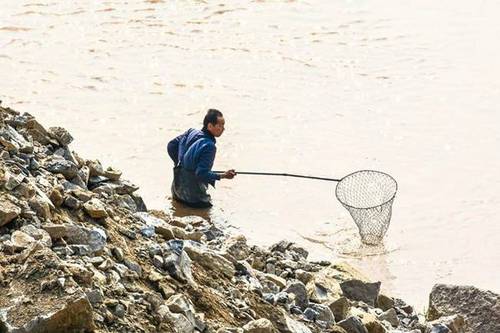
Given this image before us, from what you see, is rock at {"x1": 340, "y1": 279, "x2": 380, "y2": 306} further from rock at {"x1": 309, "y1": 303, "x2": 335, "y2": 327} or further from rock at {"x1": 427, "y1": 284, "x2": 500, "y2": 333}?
rock at {"x1": 309, "y1": 303, "x2": 335, "y2": 327}

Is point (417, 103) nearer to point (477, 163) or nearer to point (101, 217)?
point (477, 163)

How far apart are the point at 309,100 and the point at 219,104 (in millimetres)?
1536

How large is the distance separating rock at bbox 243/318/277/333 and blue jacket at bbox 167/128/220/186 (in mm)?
3996

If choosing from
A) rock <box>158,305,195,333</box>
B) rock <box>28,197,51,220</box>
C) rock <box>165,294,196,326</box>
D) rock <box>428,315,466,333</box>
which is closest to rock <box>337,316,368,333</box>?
rock <box>428,315,466,333</box>

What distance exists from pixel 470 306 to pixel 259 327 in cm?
263

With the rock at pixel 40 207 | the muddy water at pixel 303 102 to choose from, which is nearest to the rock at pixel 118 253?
the rock at pixel 40 207

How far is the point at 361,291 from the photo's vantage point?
720 centimetres

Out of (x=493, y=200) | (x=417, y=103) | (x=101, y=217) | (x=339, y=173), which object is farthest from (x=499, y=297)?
(x=417, y=103)

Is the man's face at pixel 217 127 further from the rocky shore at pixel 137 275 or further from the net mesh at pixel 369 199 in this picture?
the net mesh at pixel 369 199

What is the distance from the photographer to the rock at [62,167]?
23.4 feet

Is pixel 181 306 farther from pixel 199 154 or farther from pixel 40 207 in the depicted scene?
pixel 199 154

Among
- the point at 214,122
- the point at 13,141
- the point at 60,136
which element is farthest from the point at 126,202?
the point at 214,122

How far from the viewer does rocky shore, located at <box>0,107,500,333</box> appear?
4.57 meters

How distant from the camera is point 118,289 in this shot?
502 cm
